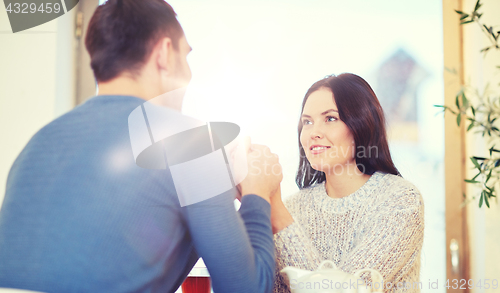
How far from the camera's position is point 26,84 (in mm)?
1365

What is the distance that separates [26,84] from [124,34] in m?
0.99

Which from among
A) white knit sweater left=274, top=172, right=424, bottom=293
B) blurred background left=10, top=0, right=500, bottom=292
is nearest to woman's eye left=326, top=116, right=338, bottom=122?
white knit sweater left=274, top=172, right=424, bottom=293

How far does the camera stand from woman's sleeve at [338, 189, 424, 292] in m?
0.87

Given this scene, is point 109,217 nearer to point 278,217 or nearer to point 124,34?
point 124,34

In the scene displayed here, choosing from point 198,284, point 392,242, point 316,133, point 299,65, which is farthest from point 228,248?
point 299,65

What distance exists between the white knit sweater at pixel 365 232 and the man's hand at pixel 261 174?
0.59 ft

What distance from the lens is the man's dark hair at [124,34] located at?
0.61m

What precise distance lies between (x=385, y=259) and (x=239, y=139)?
18.0 inches

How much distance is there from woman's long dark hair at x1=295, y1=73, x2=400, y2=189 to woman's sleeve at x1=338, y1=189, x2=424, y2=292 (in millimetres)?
186

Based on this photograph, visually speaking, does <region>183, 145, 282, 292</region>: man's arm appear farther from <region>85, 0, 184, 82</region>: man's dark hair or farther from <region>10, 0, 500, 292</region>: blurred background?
<region>10, 0, 500, 292</region>: blurred background

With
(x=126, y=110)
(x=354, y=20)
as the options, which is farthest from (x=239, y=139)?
(x=354, y=20)

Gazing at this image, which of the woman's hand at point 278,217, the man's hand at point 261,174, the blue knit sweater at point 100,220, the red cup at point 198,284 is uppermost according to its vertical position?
the blue knit sweater at point 100,220

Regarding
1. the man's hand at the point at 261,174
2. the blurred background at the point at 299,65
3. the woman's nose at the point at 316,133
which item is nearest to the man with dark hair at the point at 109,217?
the man's hand at the point at 261,174

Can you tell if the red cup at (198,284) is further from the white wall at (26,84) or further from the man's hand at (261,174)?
the white wall at (26,84)
